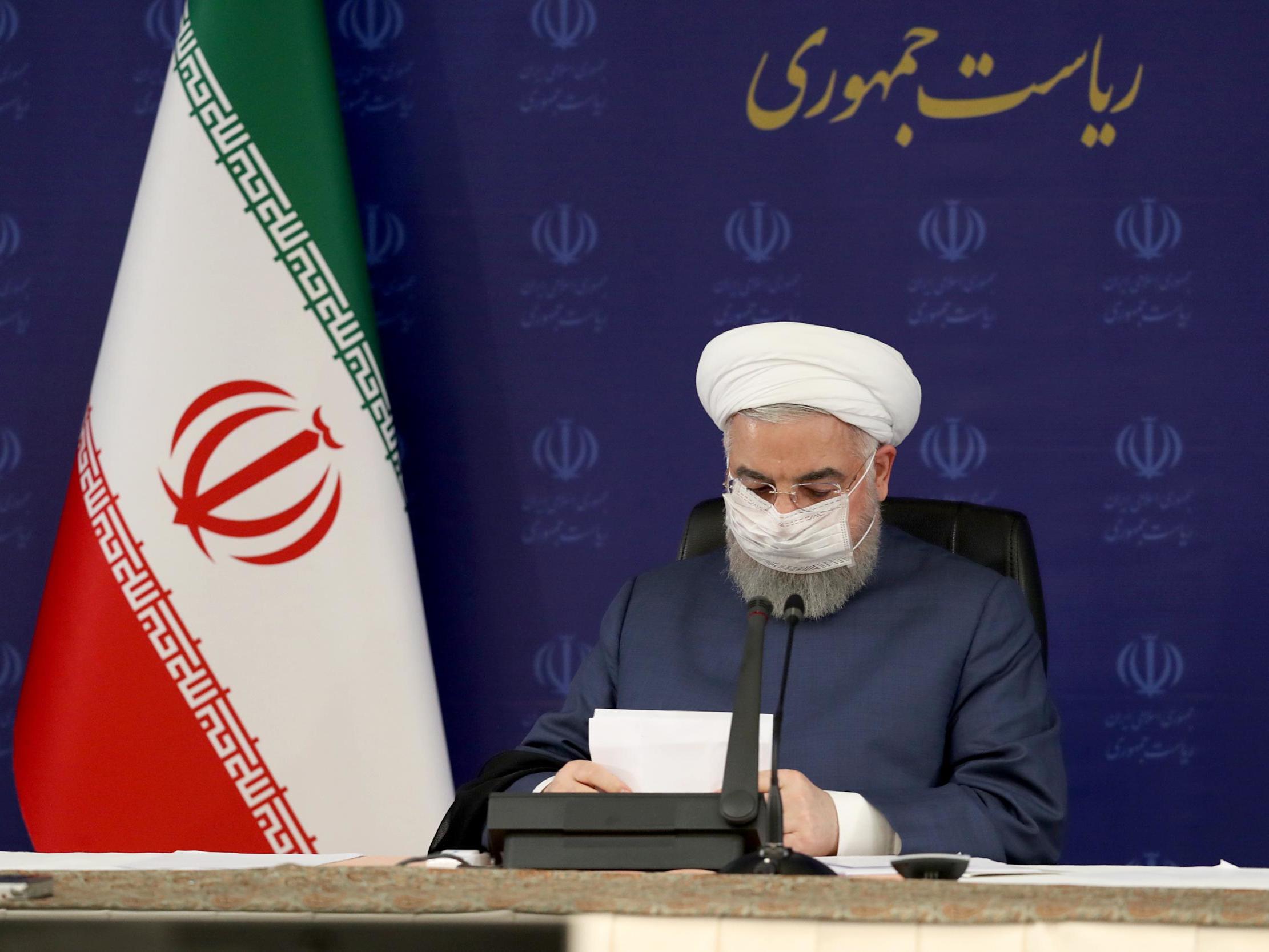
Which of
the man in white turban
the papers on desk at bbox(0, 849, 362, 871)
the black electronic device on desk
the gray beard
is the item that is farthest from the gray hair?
the papers on desk at bbox(0, 849, 362, 871)

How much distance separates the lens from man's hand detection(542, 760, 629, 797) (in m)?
1.73

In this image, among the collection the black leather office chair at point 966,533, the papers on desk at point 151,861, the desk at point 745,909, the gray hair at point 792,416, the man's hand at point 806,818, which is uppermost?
the gray hair at point 792,416

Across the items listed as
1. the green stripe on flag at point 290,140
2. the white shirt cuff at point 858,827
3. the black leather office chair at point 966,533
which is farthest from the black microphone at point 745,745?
the green stripe on flag at point 290,140

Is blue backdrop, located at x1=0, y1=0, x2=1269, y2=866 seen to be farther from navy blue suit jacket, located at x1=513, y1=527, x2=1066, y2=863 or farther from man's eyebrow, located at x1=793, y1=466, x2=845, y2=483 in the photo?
man's eyebrow, located at x1=793, y1=466, x2=845, y2=483

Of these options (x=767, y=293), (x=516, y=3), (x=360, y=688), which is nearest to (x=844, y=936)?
(x=360, y=688)

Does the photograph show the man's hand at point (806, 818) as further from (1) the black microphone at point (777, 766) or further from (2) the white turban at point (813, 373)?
(2) the white turban at point (813, 373)

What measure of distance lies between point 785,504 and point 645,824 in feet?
2.80

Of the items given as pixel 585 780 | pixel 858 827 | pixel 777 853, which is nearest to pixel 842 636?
pixel 858 827

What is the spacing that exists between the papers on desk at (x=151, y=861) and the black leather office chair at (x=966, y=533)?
3.51 feet

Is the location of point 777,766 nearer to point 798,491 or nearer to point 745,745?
point 745,745

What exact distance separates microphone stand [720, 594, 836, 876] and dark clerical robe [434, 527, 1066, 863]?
41 centimetres

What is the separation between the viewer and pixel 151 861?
1621mm

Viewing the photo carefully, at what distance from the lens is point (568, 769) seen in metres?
1.81

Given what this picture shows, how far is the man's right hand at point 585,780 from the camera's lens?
5.67ft
